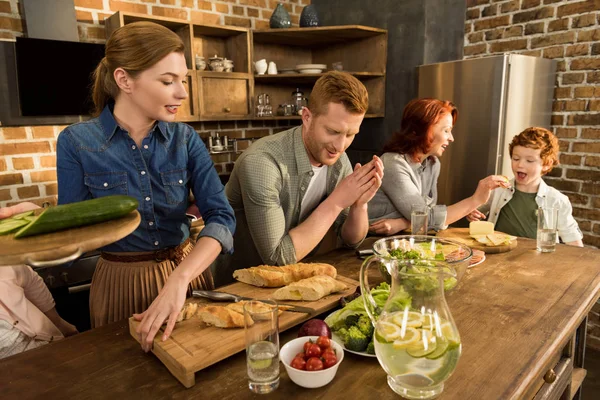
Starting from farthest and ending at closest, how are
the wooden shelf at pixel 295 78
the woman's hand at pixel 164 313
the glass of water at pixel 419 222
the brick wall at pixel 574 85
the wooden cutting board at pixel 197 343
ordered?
the wooden shelf at pixel 295 78
the brick wall at pixel 574 85
the glass of water at pixel 419 222
the woman's hand at pixel 164 313
the wooden cutting board at pixel 197 343

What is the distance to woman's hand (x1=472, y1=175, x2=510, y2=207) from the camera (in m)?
2.12

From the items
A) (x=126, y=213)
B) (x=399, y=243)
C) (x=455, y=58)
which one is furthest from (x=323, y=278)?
(x=455, y=58)

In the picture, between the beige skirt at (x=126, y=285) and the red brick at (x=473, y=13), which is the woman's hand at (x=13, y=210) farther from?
the red brick at (x=473, y=13)

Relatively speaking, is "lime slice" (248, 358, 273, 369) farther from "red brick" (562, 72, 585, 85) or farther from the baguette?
"red brick" (562, 72, 585, 85)

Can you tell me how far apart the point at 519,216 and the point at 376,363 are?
69.6 inches

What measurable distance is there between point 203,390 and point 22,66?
2.47m

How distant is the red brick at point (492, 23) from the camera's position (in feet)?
11.4

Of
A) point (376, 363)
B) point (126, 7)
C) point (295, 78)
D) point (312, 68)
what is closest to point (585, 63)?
point (312, 68)

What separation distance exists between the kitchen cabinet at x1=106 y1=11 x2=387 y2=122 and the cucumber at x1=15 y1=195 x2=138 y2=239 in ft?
7.67

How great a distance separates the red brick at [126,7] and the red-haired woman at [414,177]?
6.63 feet

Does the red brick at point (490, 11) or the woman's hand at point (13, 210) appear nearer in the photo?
the woman's hand at point (13, 210)

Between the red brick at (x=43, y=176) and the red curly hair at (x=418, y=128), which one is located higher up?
the red curly hair at (x=418, y=128)

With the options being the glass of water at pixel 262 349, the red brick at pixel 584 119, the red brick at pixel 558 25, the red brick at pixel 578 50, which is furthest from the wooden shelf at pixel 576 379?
the red brick at pixel 558 25

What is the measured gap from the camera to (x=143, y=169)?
1408 mm
